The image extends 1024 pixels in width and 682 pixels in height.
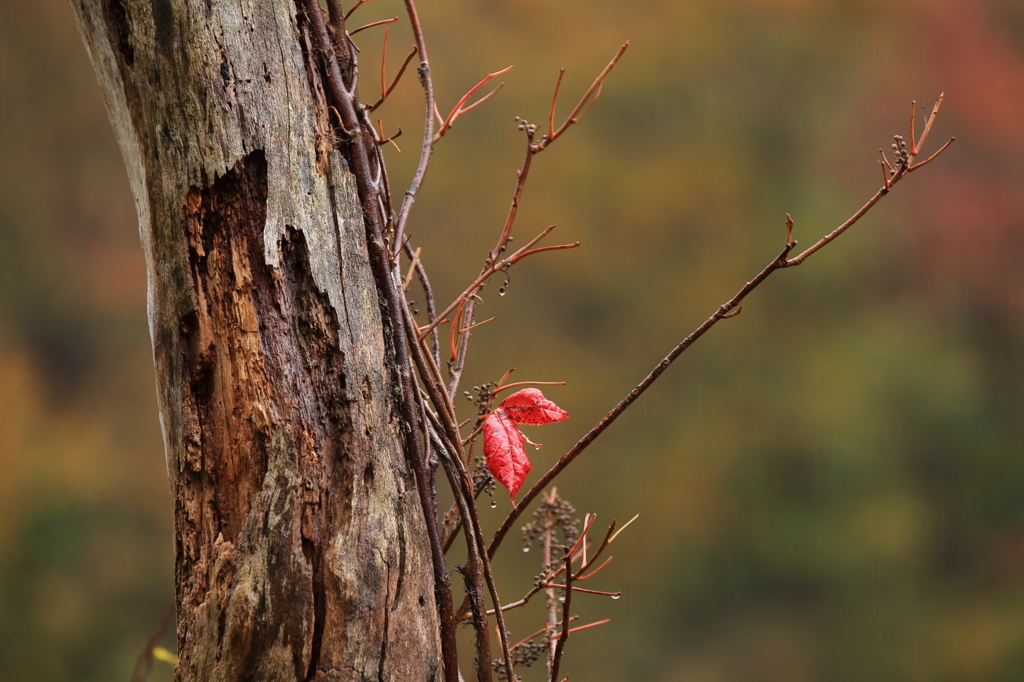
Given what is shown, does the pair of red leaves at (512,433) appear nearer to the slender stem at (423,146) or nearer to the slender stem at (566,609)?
the slender stem at (566,609)

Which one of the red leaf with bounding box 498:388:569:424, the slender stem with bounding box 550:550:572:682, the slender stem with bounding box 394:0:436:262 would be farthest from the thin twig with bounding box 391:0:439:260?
the slender stem with bounding box 550:550:572:682

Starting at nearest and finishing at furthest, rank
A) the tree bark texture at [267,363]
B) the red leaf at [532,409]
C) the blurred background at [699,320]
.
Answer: the tree bark texture at [267,363] < the red leaf at [532,409] < the blurred background at [699,320]

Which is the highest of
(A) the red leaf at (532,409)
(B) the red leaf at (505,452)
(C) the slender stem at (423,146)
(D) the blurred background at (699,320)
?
(D) the blurred background at (699,320)

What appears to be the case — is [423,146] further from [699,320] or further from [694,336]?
[699,320]

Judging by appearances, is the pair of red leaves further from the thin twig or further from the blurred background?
the blurred background

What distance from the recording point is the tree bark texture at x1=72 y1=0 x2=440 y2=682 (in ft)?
1.80

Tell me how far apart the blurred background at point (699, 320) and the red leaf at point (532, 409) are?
1087mm

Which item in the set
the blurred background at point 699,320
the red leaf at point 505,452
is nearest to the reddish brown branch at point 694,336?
the red leaf at point 505,452

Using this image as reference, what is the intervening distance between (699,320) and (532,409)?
1.27 meters

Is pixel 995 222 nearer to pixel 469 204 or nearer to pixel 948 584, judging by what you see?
pixel 948 584

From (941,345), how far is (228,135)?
5.84 feet

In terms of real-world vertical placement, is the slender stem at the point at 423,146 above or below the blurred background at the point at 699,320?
below

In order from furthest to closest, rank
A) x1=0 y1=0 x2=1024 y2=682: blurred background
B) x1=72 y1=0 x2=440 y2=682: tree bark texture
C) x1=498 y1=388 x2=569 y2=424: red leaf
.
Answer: x1=0 y1=0 x2=1024 y2=682: blurred background → x1=498 y1=388 x2=569 y2=424: red leaf → x1=72 y1=0 x2=440 y2=682: tree bark texture

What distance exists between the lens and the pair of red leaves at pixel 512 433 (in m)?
0.63
